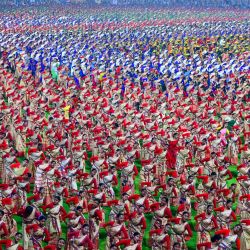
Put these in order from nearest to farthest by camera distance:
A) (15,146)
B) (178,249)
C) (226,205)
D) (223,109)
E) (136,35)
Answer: (178,249), (226,205), (15,146), (223,109), (136,35)

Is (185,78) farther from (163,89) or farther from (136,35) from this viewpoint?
(136,35)

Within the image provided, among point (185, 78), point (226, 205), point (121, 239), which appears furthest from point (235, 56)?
point (121, 239)

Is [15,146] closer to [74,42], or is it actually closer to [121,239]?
[121,239]

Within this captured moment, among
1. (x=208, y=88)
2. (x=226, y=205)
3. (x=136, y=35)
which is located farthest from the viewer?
(x=136, y=35)

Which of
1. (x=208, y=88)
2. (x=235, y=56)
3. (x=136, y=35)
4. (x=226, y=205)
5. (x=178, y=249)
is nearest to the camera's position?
(x=178, y=249)

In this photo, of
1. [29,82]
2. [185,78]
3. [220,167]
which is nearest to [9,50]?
[29,82]

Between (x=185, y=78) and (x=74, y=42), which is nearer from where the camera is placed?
(x=185, y=78)
